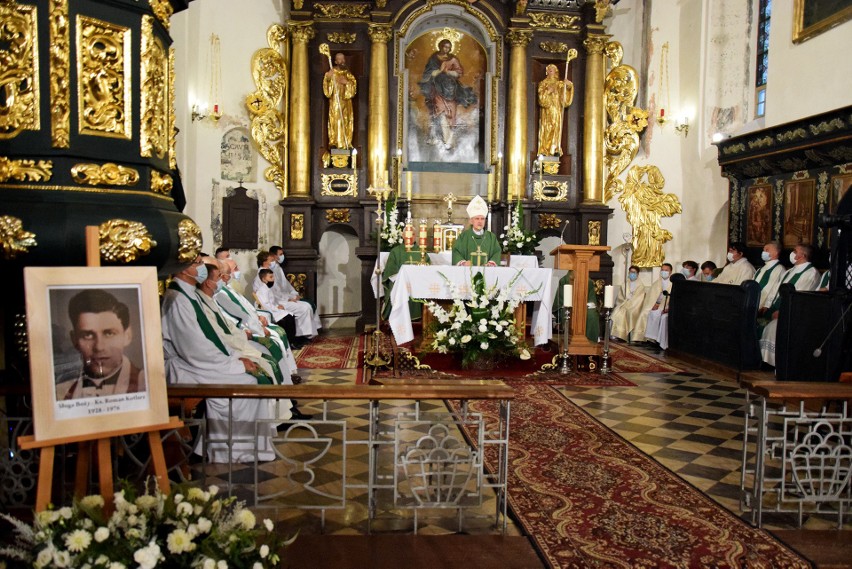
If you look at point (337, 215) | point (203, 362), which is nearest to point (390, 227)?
point (337, 215)

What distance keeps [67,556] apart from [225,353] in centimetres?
278

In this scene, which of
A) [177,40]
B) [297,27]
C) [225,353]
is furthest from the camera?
[297,27]

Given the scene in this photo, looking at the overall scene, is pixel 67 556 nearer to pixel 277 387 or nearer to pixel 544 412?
pixel 277 387

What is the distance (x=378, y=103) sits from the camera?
40.2ft

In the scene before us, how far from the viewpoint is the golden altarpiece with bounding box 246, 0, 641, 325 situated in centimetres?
1220

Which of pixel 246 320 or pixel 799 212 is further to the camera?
pixel 799 212

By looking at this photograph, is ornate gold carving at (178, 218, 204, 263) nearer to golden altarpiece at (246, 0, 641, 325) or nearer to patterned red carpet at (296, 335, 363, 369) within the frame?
patterned red carpet at (296, 335, 363, 369)

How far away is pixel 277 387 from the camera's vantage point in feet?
10.9

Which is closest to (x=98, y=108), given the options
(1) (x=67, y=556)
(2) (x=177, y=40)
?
(1) (x=67, y=556)

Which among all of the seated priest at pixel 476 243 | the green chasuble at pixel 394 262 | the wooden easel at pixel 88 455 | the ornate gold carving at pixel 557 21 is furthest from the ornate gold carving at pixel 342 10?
the wooden easel at pixel 88 455

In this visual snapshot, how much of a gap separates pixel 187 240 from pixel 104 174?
1.62 feet

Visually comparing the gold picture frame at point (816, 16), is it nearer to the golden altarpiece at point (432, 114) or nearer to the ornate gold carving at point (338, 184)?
the golden altarpiece at point (432, 114)

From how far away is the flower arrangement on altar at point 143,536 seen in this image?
6.91 ft

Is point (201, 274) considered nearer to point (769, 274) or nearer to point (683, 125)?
point (769, 274)
